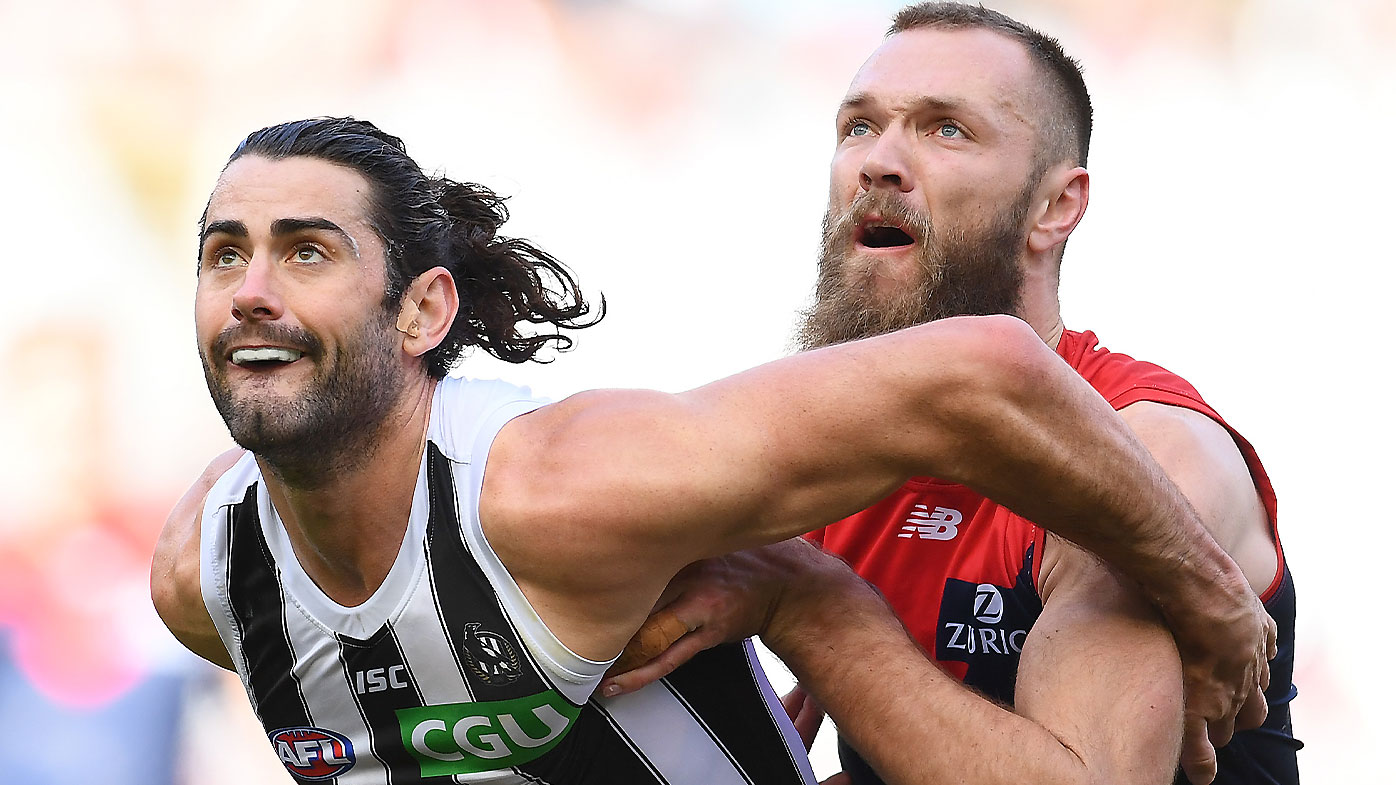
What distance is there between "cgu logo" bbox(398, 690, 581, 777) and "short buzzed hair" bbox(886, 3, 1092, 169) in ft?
6.14

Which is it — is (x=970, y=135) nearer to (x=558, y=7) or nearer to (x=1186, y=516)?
(x=1186, y=516)

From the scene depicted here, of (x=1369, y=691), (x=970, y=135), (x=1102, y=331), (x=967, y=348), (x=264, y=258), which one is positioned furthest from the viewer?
(x=1102, y=331)

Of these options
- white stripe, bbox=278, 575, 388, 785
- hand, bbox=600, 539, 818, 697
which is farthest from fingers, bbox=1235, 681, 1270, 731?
white stripe, bbox=278, 575, 388, 785

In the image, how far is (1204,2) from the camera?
752 centimetres

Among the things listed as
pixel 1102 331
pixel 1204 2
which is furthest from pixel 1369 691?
pixel 1204 2

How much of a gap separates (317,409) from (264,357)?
0.45 ft

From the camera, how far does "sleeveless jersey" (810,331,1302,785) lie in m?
3.06

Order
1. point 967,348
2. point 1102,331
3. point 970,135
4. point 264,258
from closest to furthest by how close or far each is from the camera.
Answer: point 967,348 < point 264,258 < point 970,135 < point 1102,331

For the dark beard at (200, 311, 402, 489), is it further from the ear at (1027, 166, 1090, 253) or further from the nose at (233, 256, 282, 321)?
the ear at (1027, 166, 1090, 253)

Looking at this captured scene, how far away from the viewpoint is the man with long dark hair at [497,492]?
2.50m

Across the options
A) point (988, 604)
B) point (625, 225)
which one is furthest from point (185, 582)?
point (625, 225)

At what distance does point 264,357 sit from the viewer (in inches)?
105

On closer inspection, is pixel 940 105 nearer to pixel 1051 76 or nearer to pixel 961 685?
pixel 1051 76

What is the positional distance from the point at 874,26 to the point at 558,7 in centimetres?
163
